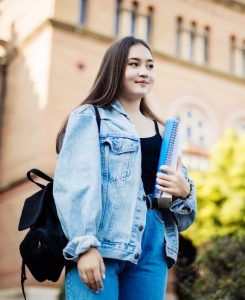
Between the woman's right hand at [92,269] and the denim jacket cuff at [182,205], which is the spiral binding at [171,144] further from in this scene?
the woman's right hand at [92,269]

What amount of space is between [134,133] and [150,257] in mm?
551

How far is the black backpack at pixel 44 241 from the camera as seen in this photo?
2.37 m

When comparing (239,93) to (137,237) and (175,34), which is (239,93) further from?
(137,237)

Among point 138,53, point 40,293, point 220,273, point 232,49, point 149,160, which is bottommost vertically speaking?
point 40,293

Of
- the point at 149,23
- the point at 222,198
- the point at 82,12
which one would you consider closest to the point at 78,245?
the point at 222,198

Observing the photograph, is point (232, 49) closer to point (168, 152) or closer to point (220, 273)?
point (220, 273)

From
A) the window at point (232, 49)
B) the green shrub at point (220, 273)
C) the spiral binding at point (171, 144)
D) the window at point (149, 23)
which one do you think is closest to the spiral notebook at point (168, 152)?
the spiral binding at point (171, 144)

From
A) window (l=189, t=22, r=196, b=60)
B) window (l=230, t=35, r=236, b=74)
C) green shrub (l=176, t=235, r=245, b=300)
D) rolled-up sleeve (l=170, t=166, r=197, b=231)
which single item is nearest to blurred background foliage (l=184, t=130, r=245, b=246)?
window (l=189, t=22, r=196, b=60)

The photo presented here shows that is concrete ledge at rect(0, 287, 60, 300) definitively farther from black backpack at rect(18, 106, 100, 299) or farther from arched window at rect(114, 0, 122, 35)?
black backpack at rect(18, 106, 100, 299)

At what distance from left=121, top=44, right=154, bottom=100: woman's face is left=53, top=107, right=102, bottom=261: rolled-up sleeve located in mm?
251

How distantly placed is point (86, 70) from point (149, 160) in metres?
13.7

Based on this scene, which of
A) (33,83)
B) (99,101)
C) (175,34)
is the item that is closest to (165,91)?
(175,34)

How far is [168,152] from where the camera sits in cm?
259

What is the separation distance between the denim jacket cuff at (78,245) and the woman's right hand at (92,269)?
0.08 feet
